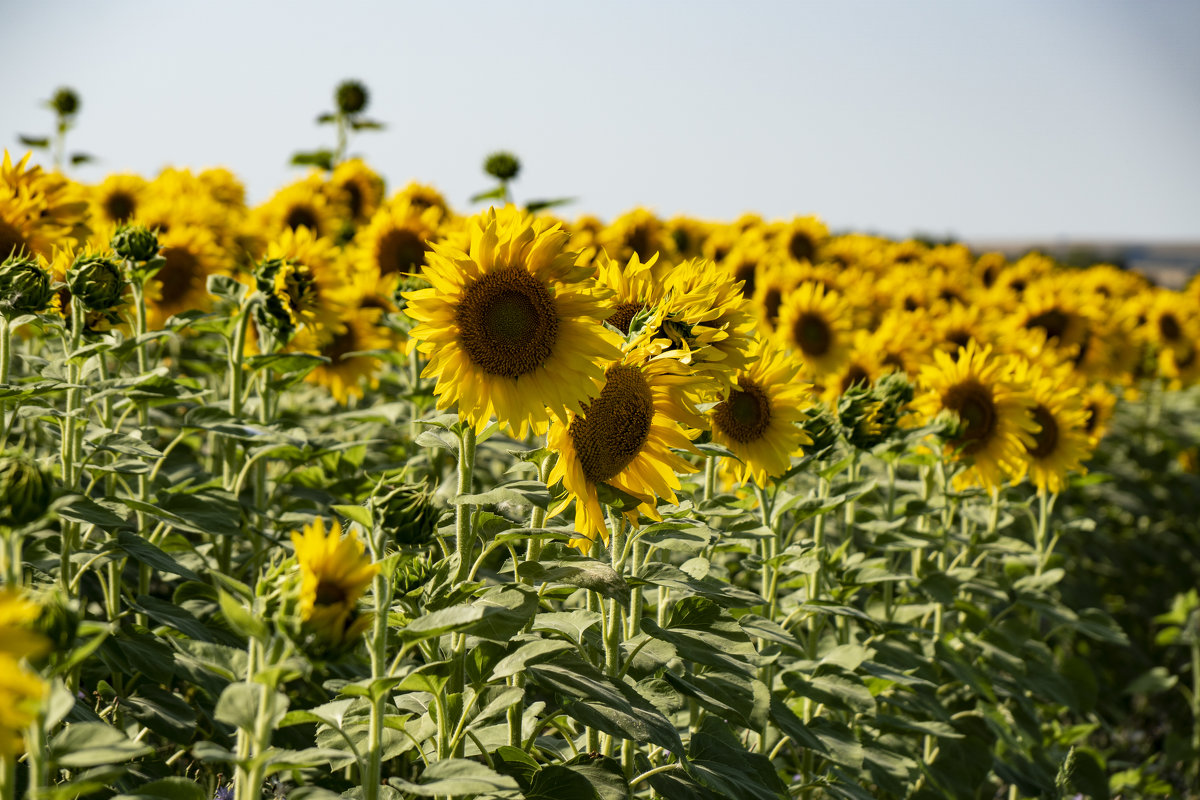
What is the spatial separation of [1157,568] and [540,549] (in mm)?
6057

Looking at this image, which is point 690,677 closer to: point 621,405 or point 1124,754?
point 621,405

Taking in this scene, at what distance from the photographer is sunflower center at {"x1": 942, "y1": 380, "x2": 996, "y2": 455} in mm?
3590

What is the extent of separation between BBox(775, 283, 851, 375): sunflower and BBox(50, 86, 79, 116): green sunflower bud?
4.54 metres

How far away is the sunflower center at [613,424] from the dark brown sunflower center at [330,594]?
70cm

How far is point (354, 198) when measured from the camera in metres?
6.33

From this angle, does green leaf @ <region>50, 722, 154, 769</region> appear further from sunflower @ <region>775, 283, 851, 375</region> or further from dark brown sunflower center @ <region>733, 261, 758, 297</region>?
→ dark brown sunflower center @ <region>733, 261, 758, 297</region>

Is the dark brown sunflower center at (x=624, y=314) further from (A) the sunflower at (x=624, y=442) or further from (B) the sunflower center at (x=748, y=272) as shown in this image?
(B) the sunflower center at (x=748, y=272)

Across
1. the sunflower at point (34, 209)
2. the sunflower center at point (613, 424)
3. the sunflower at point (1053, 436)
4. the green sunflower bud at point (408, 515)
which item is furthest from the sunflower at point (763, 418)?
the sunflower at point (34, 209)

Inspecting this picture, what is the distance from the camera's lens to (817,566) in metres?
2.56

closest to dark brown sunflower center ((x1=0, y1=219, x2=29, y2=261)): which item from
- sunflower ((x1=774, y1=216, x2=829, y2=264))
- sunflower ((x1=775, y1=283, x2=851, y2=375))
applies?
sunflower ((x1=775, y1=283, x2=851, y2=375))

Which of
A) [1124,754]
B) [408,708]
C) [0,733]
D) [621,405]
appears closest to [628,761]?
[408,708]

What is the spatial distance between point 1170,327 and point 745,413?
22.2 ft

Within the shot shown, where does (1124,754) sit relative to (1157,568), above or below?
below

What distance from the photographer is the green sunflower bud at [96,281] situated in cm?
235
